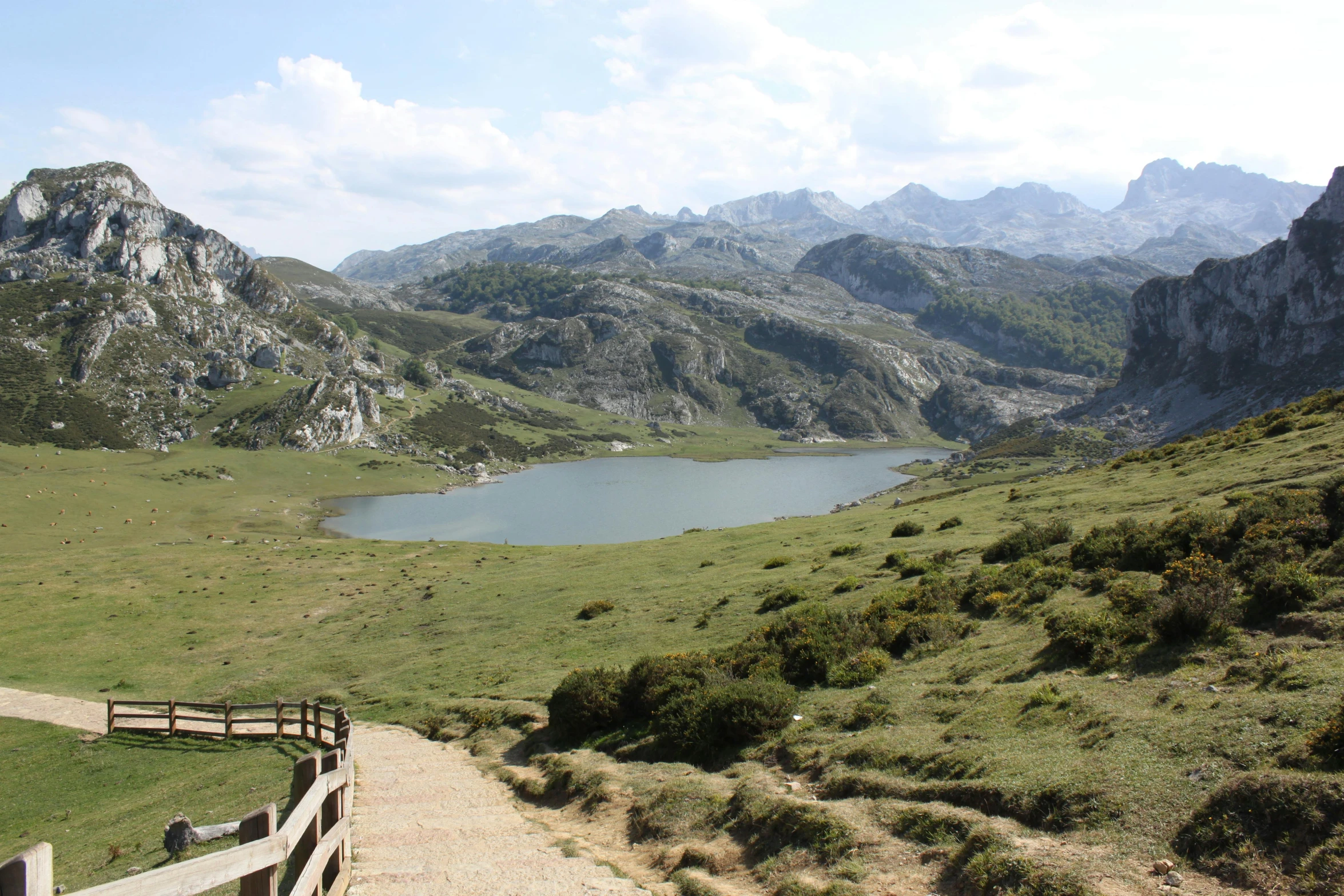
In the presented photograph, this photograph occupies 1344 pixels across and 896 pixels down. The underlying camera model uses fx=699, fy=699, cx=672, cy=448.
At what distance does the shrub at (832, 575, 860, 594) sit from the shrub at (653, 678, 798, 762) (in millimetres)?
11928

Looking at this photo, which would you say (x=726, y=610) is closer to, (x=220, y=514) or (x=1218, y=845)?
(x=1218, y=845)

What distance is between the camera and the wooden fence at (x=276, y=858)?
4.33 metres

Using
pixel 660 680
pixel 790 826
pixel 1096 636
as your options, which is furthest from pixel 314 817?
pixel 1096 636

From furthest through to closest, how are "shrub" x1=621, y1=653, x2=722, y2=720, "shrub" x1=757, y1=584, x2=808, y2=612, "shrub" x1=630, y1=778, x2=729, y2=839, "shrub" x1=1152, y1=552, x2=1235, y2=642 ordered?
"shrub" x1=757, y1=584, x2=808, y2=612, "shrub" x1=621, y1=653, x2=722, y2=720, "shrub" x1=1152, y1=552, x2=1235, y2=642, "shrub" x1=630, y1=778, x2=729, y2=839

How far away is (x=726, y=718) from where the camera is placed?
54.0 ft

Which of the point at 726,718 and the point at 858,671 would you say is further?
the point at 858,671

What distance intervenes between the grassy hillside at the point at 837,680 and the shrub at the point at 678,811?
4.9 inches

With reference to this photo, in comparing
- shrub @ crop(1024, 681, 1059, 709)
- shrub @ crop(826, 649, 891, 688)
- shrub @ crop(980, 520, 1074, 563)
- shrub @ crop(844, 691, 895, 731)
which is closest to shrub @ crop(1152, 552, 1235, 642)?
shrub @ crop(1024, 681, 1059, 709)

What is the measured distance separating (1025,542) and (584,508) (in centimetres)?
12839

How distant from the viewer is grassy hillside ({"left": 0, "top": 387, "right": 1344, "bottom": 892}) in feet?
33.1

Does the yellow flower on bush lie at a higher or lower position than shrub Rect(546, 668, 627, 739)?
higher

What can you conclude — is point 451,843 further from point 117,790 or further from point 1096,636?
point 1096,636

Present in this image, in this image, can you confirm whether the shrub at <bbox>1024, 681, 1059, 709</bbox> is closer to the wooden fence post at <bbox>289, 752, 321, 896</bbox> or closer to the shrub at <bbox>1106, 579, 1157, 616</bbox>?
the shrub at <bbox>1106, 579, 1157, 616</bbox>

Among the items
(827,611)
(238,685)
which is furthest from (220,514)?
(827,611)
